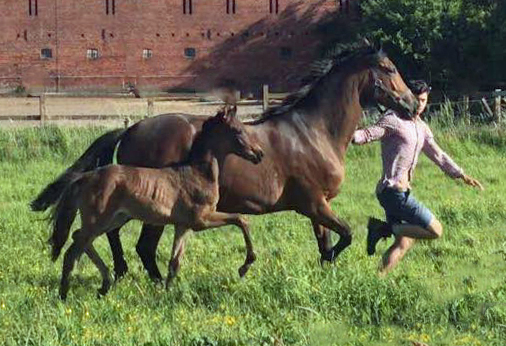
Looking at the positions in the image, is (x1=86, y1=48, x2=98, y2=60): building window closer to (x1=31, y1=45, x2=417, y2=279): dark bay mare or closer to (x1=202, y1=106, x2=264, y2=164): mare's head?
(x1=31, y1=45, x2=417, y2=279): dark bay mare

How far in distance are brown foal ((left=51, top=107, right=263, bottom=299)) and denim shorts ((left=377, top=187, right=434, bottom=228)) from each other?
122 cm

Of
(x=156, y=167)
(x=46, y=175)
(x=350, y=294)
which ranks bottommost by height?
(x=46, y=175)

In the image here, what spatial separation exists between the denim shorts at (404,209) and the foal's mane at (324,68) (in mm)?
1437

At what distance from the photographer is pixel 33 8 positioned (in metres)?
62.0

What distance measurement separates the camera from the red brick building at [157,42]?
62.1 m

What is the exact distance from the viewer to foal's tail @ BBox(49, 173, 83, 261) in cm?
773

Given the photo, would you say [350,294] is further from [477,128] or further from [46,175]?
[477,128]

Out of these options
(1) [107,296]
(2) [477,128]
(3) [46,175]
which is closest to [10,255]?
(1) [107,296]

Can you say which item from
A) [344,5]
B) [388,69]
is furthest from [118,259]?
[344,5]

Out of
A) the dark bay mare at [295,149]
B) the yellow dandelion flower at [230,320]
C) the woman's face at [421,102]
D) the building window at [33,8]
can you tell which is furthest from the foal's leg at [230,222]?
the building window at [33,8]

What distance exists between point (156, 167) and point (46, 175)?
8315 mm

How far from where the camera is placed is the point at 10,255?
9.45 m

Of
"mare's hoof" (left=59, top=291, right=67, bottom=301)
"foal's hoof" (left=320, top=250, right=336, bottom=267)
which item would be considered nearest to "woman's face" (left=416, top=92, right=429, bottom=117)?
"foal's hoof" (left=320, top=250, right=336, bottom=267)

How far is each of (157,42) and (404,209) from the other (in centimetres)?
5566
